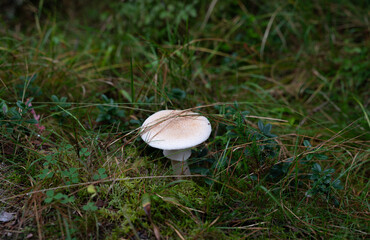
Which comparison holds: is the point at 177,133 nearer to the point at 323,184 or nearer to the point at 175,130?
the point at 175,130

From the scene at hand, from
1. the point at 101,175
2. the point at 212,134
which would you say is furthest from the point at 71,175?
the point at 212,134

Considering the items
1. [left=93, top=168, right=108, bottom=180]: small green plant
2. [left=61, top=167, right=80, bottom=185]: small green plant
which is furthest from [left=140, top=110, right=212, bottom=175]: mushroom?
[left=61, top=167, right=80, bottom=185]: small green plant

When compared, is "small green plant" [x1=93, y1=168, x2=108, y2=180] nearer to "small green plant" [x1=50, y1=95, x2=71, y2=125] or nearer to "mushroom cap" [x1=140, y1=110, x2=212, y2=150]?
"mushroom cap" [x1=140, y1=110, x2=212, y2=150]

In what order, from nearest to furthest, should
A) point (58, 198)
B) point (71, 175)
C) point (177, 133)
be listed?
point (58, 198), point (71, 175), point (177, 133)

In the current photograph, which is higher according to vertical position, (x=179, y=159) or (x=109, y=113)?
(x=109, y=113)

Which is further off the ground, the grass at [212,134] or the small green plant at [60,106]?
the small green plant at [60,106]

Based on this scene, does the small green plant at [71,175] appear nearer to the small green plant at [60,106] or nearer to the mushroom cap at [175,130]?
the mushroom cap at [175,130]

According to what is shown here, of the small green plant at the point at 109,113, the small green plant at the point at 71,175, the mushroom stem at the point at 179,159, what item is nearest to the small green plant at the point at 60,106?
the small green plant at the point at 109,113
